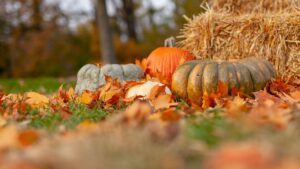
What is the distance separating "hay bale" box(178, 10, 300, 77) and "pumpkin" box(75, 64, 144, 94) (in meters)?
0.80

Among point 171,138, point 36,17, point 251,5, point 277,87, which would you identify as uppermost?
point 251,5

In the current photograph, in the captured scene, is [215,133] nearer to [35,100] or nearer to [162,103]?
[162,103]

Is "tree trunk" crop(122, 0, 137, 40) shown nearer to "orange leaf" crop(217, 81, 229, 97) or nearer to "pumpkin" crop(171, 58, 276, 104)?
"pumpkin" crop(171, 58, 276, 104)

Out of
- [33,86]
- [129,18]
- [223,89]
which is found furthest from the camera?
[129,18]

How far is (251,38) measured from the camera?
502 centimetres

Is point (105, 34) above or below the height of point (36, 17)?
below

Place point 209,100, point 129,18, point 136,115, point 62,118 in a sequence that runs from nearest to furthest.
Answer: point 136,115 < point 62,118 < point 209,100 < point 129,18

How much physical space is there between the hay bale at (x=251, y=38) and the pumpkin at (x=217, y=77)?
0.85m

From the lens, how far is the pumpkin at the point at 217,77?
154 inches

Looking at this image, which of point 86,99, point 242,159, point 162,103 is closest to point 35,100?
point 86,99

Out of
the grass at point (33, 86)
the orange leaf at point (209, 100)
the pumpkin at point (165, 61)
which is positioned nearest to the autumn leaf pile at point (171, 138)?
the orange leaf at point (209, 100)

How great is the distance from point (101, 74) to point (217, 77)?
1.24 m

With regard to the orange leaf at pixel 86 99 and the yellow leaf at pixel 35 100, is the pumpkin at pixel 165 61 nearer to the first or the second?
A: the orange leaf at pixel 86 99

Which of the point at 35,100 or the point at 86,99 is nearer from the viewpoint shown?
the point at 86,99
